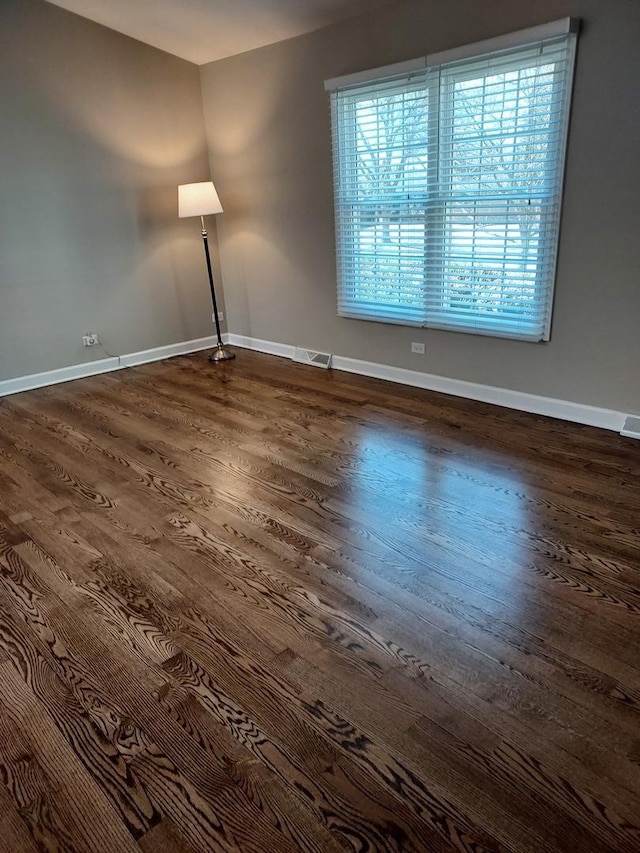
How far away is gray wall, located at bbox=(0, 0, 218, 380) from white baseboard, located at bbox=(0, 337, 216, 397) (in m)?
0.06

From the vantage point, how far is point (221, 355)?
535 cm

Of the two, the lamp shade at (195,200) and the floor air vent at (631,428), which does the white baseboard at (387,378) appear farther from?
the lamp shade at (195,200)

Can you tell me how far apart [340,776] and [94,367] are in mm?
4342

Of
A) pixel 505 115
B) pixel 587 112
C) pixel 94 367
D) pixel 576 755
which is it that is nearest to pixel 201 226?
pixel 94 367

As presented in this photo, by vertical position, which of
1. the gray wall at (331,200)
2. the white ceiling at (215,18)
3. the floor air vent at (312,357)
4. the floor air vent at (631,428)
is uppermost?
the white ceiling at (215,18)

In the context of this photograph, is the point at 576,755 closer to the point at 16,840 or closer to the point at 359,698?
the point at 359,698

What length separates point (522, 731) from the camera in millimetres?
1511

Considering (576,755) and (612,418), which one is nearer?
(576,755)

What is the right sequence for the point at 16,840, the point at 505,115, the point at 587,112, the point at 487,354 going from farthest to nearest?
the point at 487,354 < the point at 505,115 < the point at 587,112 < the point at 16,840

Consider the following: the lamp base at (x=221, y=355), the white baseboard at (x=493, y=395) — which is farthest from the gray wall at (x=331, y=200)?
the lamp base at (x=221, y=355)

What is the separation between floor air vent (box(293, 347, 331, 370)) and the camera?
4.90 meters

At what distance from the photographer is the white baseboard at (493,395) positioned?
3.39 m

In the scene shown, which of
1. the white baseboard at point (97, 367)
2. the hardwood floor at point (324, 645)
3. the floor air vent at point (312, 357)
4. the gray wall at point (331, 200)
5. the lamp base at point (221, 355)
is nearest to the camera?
the hardwood floor at point (324, 645)

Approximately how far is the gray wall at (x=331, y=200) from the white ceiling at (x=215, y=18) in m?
0.12
